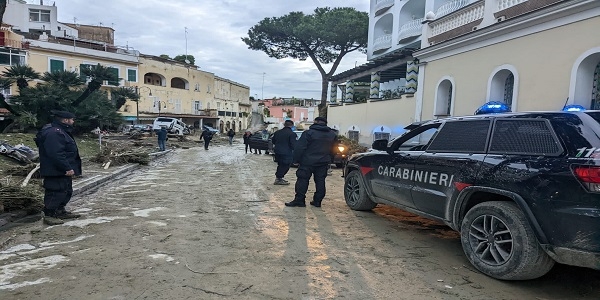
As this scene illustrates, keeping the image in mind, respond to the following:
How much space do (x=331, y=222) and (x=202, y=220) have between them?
194 centimetres

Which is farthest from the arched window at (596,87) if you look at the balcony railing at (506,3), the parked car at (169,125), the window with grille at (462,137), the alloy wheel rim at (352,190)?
the parked car at (169,125)

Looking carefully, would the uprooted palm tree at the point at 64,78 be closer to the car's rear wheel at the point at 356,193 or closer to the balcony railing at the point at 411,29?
the car's rear wheel at the point at 356,193

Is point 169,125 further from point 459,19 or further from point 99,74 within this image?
point 459,19

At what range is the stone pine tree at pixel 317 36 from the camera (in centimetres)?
2888

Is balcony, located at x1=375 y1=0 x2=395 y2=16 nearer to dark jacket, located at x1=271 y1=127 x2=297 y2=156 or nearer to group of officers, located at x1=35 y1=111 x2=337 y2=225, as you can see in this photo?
dark jacket, located at x1=271 y1=127 x2=297 y2=156

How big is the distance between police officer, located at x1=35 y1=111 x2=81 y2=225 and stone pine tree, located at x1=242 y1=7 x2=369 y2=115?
921 inches

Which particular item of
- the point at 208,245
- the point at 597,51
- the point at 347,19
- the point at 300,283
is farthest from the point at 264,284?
the point at 347,19

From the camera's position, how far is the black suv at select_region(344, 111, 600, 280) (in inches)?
123

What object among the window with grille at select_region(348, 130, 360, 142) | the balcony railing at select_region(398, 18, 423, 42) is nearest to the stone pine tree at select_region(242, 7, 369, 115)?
the window with grille at select_region(348, 130, 360, 142)

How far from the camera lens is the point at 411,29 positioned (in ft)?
63.8

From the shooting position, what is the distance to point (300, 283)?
3.52 meters

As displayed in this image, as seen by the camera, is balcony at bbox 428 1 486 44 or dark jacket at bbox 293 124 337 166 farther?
balcony at bbox 428 1 486 44

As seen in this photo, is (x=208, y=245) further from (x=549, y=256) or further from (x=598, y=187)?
(x=598, y=187)

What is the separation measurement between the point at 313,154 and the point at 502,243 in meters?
3.57
